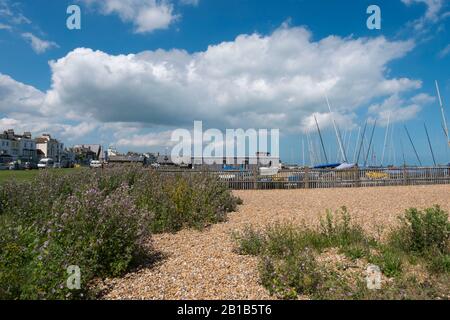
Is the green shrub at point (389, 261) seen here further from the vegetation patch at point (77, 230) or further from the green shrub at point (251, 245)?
the vegetation patch at point (77, 230)

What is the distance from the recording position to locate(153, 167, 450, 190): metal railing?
702 inches

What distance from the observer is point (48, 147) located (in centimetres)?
10244

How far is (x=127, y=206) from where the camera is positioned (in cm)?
479

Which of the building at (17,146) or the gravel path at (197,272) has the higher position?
the building at (17,146)

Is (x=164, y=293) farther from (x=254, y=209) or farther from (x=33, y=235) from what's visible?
(x=254, y=209)

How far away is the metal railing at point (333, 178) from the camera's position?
1783 centimetres

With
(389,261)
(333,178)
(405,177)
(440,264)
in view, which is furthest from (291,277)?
(405,177)

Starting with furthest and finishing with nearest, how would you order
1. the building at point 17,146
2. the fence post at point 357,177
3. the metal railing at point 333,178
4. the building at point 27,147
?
the building at point 27,147
the building at point 17,146
the fence post at point 357,177
the metal railing at point 333,178

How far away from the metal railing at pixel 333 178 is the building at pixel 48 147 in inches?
3838

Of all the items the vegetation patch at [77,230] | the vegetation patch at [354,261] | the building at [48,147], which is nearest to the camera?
the vegetation patch at [77,230]

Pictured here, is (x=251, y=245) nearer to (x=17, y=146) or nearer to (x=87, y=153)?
(x=17, y=146)

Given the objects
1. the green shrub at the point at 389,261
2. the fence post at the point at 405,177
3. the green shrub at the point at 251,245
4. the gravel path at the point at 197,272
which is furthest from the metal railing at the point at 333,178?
the green shrub at the point at 389,261

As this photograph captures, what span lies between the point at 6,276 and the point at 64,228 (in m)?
1.21

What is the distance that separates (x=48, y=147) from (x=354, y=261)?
11717 centimetres
